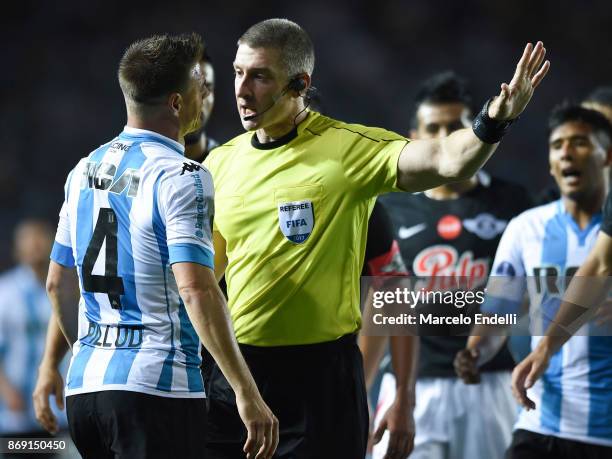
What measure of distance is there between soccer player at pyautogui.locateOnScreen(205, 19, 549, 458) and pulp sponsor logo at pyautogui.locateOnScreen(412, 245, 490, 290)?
2138 mm

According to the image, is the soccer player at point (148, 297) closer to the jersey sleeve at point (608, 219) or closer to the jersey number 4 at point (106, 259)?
the jersey number 4 at point (106, 259)

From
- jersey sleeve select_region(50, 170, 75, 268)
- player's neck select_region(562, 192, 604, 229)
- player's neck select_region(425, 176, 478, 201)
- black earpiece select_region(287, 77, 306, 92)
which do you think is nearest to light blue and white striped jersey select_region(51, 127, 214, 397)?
jersey sleeve select_region(50, 170, 75, 268)

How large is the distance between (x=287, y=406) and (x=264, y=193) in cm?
73

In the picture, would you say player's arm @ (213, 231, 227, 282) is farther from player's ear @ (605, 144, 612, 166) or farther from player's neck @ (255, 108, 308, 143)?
player's ear @ (605, 144, 612, 166)

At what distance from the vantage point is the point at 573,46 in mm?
11102

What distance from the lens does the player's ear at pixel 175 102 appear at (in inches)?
121

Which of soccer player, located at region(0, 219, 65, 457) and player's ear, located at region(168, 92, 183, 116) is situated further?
soccer player, located at region(0, 219, 65, 457)

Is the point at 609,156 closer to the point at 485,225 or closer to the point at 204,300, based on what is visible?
the point at 485,225

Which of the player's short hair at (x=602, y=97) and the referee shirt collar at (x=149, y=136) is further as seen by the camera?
the player's short hair at (x=602, y=97)

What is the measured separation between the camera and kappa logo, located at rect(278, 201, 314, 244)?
3.52 metres

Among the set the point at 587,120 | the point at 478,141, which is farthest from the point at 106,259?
the point at 587,120

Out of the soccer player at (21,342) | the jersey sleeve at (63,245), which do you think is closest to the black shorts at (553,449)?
the jersey sleeve at (63,245)

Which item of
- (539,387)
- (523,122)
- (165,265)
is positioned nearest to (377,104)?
(523,122)

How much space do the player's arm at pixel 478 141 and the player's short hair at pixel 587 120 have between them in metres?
2.25
